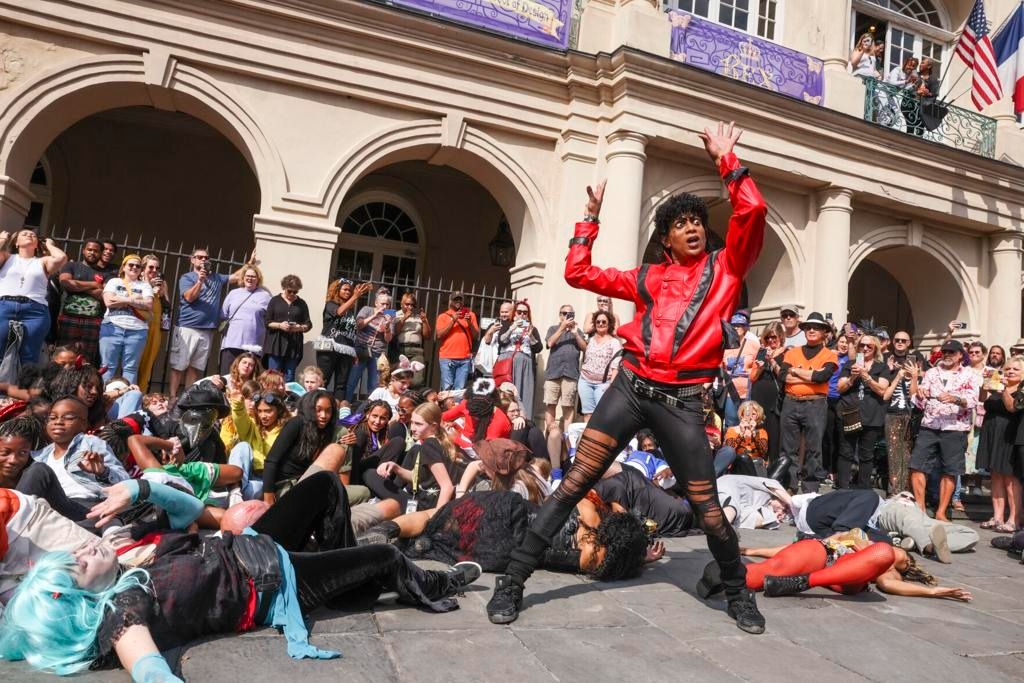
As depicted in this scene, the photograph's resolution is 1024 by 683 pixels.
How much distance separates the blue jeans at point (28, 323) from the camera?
6949mm

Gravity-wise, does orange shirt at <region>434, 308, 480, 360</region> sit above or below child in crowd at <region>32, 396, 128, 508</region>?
above

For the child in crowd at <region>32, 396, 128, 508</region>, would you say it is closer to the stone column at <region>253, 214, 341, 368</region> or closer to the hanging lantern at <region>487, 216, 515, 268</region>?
the stone column at <region>253, 214, 341, 368</region>

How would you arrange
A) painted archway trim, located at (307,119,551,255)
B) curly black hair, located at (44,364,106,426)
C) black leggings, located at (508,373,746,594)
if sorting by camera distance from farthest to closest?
painted archway trim, located at (307,119,551,255) → curly black hair, located at (44,364,106,426) → black leggings, located at (508,373,746,594)

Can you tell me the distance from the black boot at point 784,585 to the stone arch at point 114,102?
24.7 ft

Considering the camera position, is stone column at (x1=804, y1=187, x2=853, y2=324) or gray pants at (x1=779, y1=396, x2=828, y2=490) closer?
gray pants at (x1=779, y1=396, x2=828, y2=490)

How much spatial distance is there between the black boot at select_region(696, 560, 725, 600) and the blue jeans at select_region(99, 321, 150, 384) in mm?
5908

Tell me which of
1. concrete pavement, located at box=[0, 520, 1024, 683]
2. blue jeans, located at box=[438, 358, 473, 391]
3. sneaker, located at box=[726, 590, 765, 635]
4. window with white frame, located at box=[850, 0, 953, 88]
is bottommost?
concrete pavement, located at box=[0, 520, 1024, 683]

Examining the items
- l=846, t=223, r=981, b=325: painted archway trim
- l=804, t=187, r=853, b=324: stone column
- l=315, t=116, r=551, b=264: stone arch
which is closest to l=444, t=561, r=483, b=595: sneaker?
l=315, t=116, r=551, b=264: stone arch

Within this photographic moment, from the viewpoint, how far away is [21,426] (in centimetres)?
→ 378

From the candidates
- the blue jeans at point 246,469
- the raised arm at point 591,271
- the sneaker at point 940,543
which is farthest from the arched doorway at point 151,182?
the sneaker at point 940,543

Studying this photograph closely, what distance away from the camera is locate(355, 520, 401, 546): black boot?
4.58m

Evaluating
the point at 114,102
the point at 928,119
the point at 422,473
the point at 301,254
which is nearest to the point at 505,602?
the point at 422,473

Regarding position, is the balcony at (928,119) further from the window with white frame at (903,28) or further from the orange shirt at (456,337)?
the orange shirt at (456,337)

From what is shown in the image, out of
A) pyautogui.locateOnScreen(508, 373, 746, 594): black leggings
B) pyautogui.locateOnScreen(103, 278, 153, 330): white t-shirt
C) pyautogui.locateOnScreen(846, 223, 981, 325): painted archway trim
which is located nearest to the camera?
pyautogui.locateOnScreen(508, 373, 746, 594): black leggings
